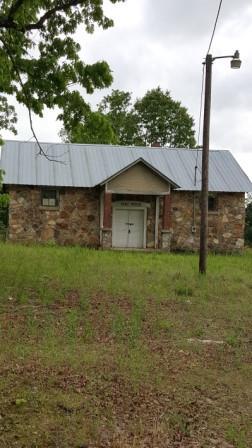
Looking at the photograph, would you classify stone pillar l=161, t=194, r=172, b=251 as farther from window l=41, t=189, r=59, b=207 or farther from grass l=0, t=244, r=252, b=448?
grass l=0, t=244, r=252, b=448

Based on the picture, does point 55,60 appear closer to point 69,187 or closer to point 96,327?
point 96,327

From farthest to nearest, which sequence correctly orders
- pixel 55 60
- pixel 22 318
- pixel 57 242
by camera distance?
1. pixel 57 242
2. pixel 55 60
3. pixel 22 318

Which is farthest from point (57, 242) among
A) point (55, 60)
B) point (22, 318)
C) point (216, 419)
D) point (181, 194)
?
point (216, 419)

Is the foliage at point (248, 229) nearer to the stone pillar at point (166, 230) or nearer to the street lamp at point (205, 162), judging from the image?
the stone pillar at point (166, 230)

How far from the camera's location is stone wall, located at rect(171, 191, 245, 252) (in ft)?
79.2

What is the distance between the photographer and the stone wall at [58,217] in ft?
75.5

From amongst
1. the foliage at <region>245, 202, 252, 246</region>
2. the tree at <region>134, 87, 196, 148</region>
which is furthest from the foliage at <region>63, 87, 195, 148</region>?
the foliage at <region>245, 202, 252, 246</region>

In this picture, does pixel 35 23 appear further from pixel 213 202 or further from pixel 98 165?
pixel 213 202

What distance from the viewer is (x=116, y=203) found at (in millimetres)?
23812

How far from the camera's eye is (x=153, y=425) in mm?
4551

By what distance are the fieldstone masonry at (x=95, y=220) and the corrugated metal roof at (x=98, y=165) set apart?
0.47 m

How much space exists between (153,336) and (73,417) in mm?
3117

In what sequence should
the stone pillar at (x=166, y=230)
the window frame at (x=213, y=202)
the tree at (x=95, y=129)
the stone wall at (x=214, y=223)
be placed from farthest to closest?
1. the window frame at (x=213, y=202)
2. the stone wall at (x=214, y=223)
3. the stone pillar at (x=166, y=230)
4. the tree at (x=95, y=129)

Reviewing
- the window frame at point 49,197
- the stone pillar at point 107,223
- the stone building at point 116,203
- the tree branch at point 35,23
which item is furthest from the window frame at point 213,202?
the tree branch at point 35,23
